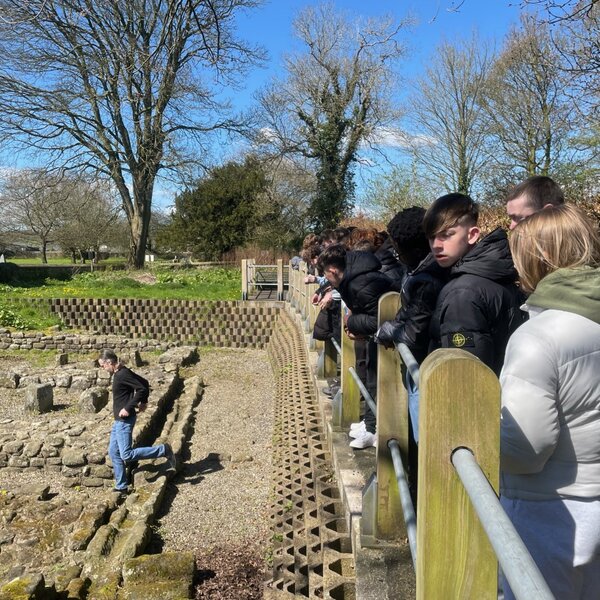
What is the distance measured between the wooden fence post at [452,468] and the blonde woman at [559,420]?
10.2 inches

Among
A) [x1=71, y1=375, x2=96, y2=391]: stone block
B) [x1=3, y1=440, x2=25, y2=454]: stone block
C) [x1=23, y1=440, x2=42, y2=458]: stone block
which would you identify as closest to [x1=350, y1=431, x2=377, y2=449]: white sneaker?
[x1=23, y1=440, x2=42, y2=458]: stone block

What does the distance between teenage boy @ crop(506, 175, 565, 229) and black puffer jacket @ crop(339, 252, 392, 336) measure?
1.14m

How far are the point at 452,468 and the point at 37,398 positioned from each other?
10396mm

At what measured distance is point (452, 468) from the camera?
45.2 inches

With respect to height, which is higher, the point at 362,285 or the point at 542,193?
the point at 542,193

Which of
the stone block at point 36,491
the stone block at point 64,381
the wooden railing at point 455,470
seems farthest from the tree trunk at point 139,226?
the wooden railing at point 455,470

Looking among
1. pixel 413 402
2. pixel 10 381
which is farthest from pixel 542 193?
pixel 10 381

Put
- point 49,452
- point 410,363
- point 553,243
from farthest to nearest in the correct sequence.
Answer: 1. point 49,452
2. point 410,363
3. point 553,243

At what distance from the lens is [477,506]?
3.01 ft

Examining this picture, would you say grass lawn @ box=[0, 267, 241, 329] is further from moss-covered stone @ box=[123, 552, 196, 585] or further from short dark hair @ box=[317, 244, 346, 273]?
short dark hair @ box=[317, 244, 346, 273]

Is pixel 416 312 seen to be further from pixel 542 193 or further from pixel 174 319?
pixel 174 319

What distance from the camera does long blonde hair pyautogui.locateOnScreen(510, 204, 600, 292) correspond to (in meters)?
1.52

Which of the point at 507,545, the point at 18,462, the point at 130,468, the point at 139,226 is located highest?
the point at 139,226

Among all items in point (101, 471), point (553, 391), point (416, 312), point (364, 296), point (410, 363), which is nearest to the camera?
point (553, 391)
